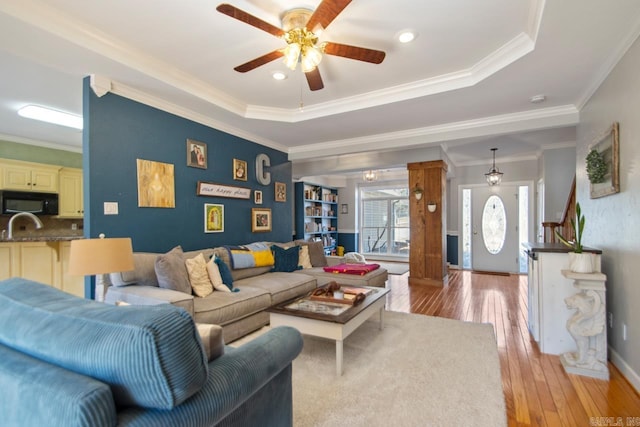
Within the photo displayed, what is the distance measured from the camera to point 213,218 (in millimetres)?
4152

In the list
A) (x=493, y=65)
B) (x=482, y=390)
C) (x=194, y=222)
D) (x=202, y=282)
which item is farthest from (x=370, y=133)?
(x=482, y=390)

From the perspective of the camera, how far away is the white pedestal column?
234 cm

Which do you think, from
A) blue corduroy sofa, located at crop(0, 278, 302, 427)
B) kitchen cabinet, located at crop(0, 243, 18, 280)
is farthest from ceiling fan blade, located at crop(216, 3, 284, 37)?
kitchen cabinet, located at crop(0, 243, 18, 280)

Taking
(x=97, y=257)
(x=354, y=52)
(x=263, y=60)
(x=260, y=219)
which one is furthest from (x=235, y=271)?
(x=354, y=52)

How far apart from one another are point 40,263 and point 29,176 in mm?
1526

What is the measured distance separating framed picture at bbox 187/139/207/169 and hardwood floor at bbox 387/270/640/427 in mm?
3101

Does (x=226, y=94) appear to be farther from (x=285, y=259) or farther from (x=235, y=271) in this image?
(x=285, y=259)

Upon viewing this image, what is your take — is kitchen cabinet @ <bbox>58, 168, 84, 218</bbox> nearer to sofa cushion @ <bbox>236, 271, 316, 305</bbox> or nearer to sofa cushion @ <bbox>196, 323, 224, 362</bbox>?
sofa cushion @ <bbox>236, 271, 316, 305</bbox>

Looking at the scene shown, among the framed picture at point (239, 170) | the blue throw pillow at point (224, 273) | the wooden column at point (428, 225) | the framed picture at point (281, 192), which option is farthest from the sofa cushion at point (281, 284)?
the wooden column at point (428, 225)

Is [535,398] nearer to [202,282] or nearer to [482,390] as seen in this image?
[482,390]

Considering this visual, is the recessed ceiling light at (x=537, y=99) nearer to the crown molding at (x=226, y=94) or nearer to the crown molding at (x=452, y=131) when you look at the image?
the crown molding at (x=452, y=131)

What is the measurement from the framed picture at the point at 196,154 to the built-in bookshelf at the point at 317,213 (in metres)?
4.31

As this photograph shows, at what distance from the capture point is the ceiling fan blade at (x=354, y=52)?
2197mm

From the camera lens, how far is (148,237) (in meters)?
3.34
